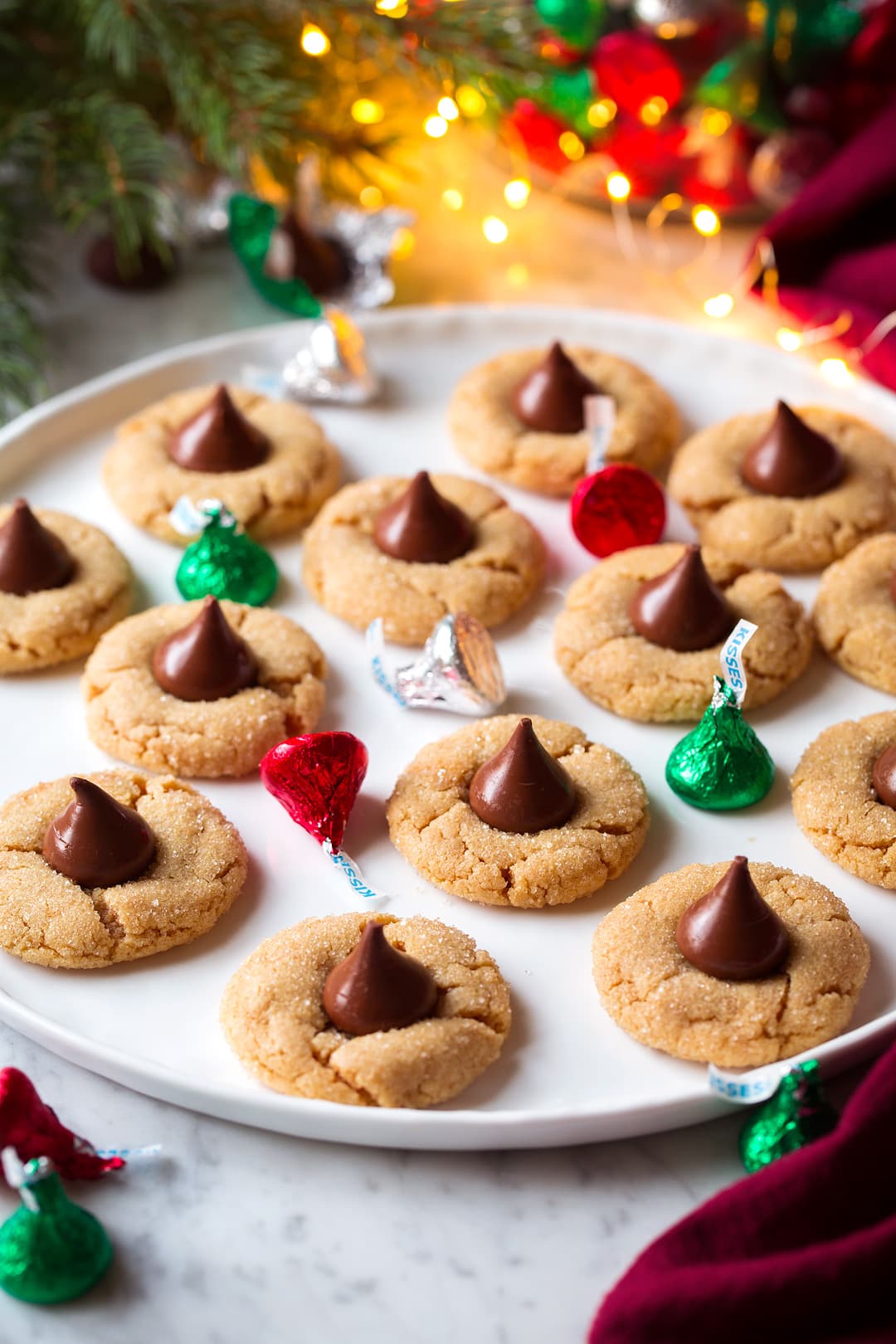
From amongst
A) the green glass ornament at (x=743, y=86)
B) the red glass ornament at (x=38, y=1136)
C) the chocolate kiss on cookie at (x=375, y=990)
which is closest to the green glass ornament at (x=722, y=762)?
the chocolate kiss on cookie at (x=375, y=990)

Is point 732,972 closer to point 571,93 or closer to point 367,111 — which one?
point 571,93

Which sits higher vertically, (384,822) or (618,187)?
(618,187)

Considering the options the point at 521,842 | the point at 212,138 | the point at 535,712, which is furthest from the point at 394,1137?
the point at 212,138

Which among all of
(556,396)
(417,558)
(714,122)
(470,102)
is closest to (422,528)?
(417,558)

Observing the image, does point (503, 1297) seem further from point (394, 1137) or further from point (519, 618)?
point (519, 618)

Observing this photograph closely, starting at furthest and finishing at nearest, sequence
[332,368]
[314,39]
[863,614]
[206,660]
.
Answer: [314,39] → [332,368] → [863,614] → [206,660]

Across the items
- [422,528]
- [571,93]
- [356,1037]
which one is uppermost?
[571,93]

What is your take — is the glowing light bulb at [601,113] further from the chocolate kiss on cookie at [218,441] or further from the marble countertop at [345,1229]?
→ the marble countertop at [345,1229]
